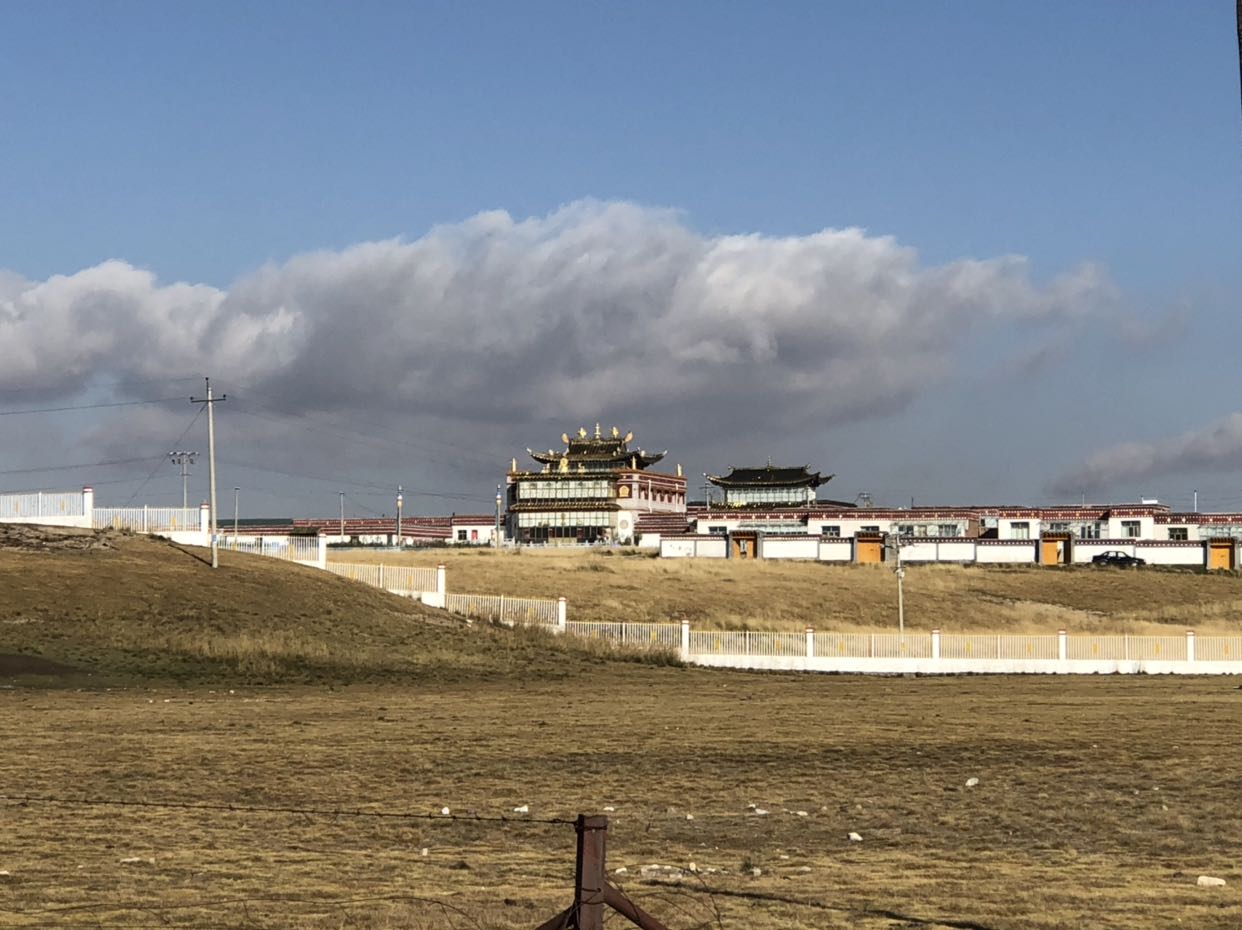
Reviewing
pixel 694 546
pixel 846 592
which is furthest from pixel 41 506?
pixel 694 546

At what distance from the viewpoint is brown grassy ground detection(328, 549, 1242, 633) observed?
224ft

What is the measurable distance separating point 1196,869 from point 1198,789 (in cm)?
575

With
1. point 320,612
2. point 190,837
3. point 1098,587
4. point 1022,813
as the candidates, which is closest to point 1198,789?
point 1022,813

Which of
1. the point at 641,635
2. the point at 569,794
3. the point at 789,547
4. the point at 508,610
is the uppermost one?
the point at 789,547

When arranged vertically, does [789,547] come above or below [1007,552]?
above

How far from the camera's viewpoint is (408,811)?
55.7 feet

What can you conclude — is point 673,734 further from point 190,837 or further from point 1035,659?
point 1035,659

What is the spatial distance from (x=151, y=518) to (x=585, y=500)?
3422 inches

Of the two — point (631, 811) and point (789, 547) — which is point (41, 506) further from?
point (789, 547)

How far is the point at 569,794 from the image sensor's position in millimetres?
18562

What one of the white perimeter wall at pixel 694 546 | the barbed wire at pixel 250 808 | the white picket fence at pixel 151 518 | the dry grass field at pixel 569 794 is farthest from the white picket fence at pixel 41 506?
the white perimeter wall at pixel 694 546

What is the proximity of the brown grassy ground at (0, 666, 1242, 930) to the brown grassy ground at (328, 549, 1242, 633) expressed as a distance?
91.1ft

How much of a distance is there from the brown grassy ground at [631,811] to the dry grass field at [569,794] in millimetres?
57

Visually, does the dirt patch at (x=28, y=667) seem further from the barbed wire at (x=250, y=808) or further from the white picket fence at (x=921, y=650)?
the barbed wire at (x=250, y=808)
